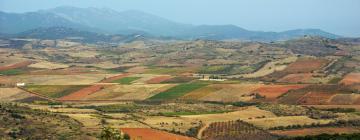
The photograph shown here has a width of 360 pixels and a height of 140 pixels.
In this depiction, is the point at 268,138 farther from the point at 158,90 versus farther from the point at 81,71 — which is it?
the point at 81,71

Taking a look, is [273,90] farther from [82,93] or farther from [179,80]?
[82,93]

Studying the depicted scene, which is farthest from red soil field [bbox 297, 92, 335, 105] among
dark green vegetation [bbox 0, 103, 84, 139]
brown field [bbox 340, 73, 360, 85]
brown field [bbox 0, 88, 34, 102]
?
brown field [bbox 0, 88, 34, 102]

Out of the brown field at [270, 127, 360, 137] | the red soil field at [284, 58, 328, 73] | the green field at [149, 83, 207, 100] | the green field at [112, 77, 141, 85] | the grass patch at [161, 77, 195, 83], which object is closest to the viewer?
the brown field at [270, 127, 360, 137]

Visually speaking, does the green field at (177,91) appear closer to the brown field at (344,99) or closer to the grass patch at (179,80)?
the grass patch at (179,80)

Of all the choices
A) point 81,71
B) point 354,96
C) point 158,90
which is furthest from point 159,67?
point 354,96

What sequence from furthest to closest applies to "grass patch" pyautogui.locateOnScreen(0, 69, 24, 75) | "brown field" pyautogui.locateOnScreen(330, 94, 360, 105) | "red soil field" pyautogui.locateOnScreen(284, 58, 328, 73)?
"grass patch" pyautogui.locateOnScreen(0, 69, 24, 75) < "red soil field" pyautogui.locateOnScreen(284, 58, 328, 73) < "brown field" pyautogui.locateOnScreen(330, 94, 360, 105)

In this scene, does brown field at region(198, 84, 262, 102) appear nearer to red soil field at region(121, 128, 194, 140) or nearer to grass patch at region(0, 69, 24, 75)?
red soil field at region(121, 128, 194, 140)

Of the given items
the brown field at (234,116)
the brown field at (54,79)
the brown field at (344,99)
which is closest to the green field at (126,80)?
the brown field at (54,79)

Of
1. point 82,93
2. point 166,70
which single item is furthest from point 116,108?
point 166,70
